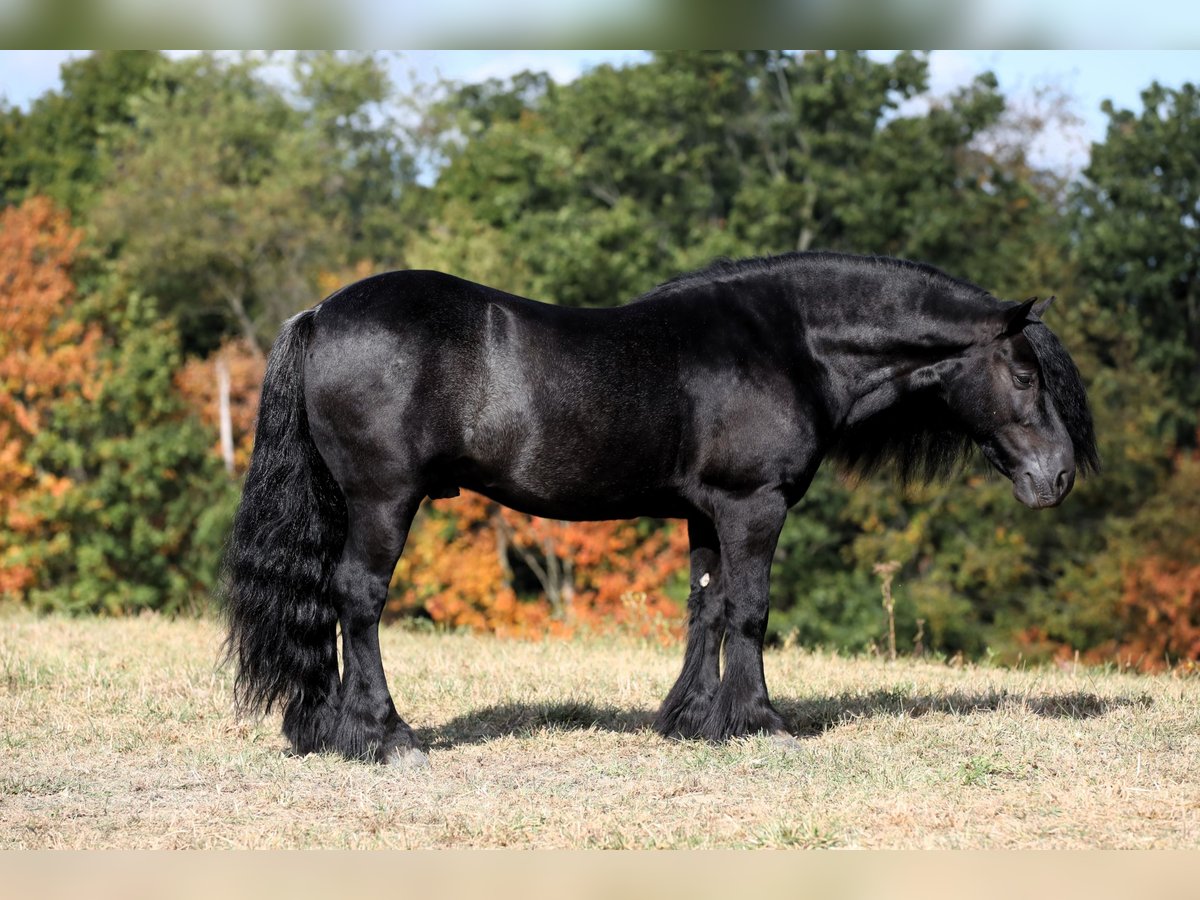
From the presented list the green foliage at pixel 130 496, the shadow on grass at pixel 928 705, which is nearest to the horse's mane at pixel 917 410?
the shadow on grass at pixel 928 705

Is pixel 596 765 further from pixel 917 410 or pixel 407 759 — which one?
pixel 917 410

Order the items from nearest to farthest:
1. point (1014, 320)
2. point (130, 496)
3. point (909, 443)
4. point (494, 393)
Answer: point (494, 393), point (1014, 320), point (909, 443), point (130, 496)

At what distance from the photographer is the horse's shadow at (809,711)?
275 inches

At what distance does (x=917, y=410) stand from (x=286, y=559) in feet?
11.7

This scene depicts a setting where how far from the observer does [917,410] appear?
707 cm

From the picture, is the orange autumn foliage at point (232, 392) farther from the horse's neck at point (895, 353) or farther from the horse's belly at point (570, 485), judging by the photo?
the horse's neck at point (895, 353)

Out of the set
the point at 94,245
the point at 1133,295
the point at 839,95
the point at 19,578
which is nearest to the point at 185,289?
the point at 94,245

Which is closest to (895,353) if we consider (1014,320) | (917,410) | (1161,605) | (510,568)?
(917,410)

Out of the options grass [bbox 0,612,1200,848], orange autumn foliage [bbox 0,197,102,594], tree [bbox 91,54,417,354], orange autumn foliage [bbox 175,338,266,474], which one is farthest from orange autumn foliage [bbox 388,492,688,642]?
grass [bbox 0,612,1200,848]

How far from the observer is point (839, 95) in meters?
32.0

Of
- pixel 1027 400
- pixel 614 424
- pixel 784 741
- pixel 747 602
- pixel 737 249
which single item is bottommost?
pixel 784 741

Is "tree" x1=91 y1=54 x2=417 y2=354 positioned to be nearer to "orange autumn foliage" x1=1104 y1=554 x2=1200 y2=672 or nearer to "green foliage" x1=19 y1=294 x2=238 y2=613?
"green foliage" x1=19 y1=294 x2=238 y2=613

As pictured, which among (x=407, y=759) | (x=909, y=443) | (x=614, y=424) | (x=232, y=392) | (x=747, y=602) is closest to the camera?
(x=407, y=759)

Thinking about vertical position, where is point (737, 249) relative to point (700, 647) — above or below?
above
